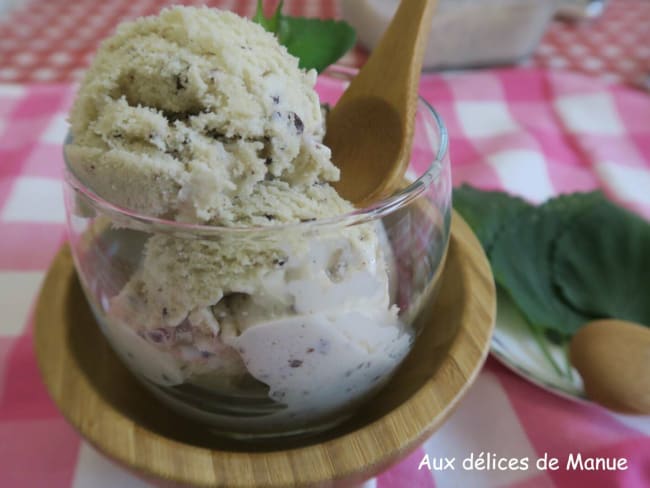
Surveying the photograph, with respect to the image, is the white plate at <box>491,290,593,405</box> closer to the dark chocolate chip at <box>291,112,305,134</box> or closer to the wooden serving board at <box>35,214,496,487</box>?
the wooden serving board at <box>35,214,496,487</box>

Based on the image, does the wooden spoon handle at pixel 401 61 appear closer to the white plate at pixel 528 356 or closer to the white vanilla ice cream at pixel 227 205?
the white vanilla ice cream at pixel 227 205

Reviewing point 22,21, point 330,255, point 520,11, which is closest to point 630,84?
point 520,11

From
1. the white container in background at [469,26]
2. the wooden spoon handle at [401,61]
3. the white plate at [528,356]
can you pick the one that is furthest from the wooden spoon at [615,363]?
the white container in background at [469,26]

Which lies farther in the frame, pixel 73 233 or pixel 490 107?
pixel 490 107

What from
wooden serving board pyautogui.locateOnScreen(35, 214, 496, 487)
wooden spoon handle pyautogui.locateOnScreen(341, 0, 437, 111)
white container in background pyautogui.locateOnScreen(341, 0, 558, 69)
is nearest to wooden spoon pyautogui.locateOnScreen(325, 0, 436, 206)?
wooden spoon handle pyautogui.locateOnScreen(341, 0, 437, 111)

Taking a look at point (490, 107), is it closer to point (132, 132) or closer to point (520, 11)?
point (520, 11)

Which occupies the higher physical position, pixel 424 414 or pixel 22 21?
pixel 424 414
